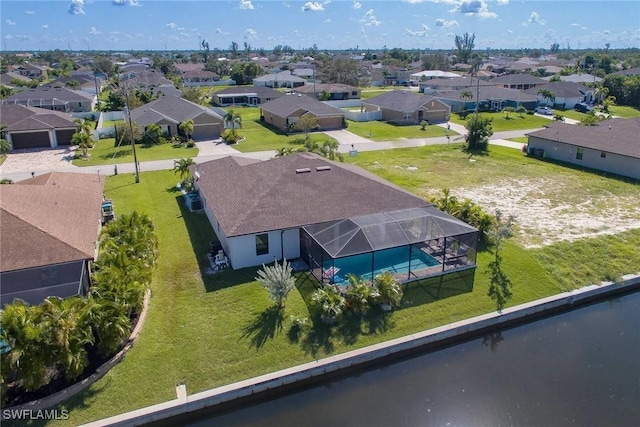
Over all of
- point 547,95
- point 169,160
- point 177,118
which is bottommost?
point 169,160

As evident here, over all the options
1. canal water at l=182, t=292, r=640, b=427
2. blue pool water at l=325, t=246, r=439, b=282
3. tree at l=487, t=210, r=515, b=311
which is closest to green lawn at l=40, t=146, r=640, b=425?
tree at l=487, t=210, r=515, b=311

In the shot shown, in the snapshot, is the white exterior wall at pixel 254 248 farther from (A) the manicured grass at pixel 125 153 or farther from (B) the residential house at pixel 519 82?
(B) the residential house at pixel 519 82

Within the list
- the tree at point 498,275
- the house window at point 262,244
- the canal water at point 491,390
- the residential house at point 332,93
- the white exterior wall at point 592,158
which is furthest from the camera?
the residential house at point 332,93

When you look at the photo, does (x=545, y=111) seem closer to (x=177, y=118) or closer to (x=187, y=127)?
(x=187, y=127)

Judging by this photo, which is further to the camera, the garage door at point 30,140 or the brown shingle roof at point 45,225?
the garage door at point 30,140

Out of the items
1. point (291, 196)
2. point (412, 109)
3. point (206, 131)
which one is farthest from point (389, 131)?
point (291, 196)

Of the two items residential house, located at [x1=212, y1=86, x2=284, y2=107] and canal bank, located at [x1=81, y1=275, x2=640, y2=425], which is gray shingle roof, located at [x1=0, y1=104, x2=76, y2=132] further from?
canal bank, located at [x1=81, y1=275, x2=640, y2=425]

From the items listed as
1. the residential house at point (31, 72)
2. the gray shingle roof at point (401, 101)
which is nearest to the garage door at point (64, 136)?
the gray shingle roof at point (401, 101)
